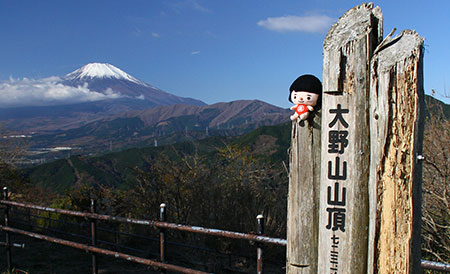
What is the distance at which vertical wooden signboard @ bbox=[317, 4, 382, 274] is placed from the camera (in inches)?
73.6

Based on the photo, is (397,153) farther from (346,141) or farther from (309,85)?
(309,85)

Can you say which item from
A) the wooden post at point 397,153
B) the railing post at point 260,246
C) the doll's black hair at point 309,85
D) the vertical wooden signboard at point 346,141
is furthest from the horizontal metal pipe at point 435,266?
the railing post at point 260,246

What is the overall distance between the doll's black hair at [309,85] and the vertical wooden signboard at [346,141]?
0.30 feet

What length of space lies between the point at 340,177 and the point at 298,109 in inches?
16.6

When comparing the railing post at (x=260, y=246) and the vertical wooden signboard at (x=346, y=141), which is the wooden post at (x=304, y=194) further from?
the railing post at (x=260, y=246)

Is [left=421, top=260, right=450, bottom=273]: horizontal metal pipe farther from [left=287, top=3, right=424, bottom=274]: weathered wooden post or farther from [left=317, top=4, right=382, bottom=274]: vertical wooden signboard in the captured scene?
[left=317, top=4, right=382, bottom=274]: vertical wooden signboard

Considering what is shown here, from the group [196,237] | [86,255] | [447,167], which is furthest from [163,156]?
[447,167]

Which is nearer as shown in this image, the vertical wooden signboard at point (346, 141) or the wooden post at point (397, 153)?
the wooden post at point (397, 153)

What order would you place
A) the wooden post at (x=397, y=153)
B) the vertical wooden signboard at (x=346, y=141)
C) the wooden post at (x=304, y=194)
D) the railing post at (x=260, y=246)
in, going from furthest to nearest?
1. the railing post at (x=260, y=246)
2. the wooden post at (x=304, y=194)
3. the vertical wooden signboard at (x=346, y=141)
4. the wooden post at (x=397, y=153)

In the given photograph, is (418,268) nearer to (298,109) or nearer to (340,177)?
(340,177)

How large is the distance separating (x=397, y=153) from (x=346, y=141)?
25cm

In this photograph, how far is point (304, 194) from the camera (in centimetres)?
204

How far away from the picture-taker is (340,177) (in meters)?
1.92

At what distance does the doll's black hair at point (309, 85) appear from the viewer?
204cm
